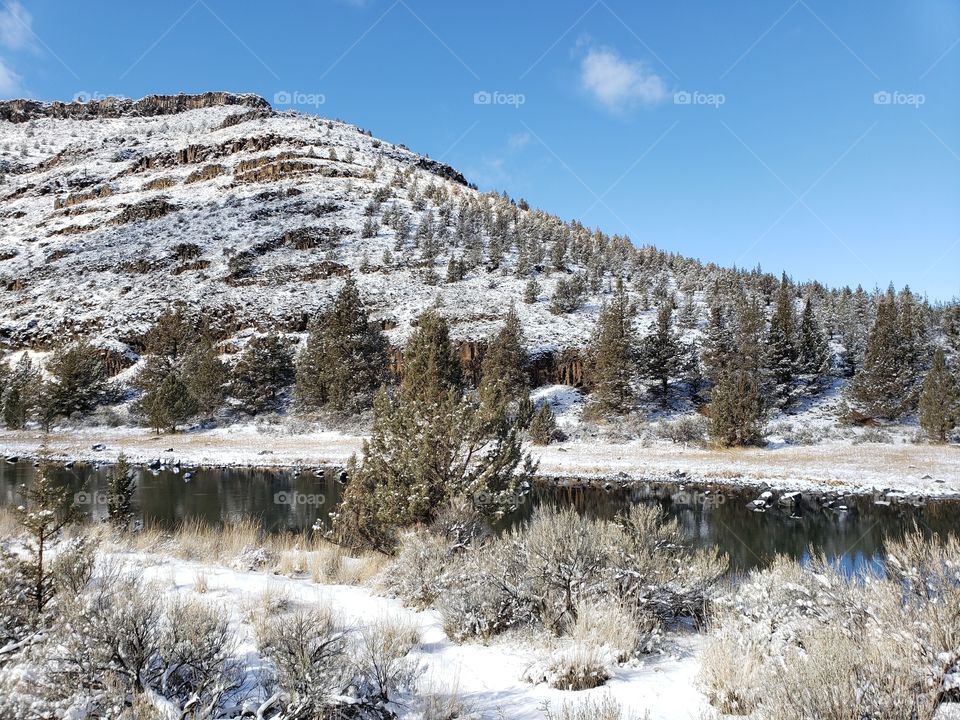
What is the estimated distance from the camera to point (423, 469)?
9164mm

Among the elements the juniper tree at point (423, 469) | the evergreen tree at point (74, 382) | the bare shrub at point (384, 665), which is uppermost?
the evergreen tree at point (74, 382)

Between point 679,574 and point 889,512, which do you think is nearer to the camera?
point 679,574

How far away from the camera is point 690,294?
163 ft

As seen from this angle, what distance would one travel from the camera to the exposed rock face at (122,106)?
120 m

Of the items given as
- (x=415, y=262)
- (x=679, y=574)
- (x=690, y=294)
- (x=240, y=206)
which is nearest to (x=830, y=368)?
(x=690, y=294)

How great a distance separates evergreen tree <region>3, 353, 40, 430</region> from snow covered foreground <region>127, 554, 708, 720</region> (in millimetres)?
40691

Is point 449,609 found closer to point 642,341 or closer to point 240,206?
point 642,341

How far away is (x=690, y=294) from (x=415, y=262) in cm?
2773

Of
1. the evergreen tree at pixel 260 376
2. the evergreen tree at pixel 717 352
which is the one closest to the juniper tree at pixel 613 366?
the evergreen tree at pixel 717 352

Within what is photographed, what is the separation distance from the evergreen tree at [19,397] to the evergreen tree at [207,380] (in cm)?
1002
